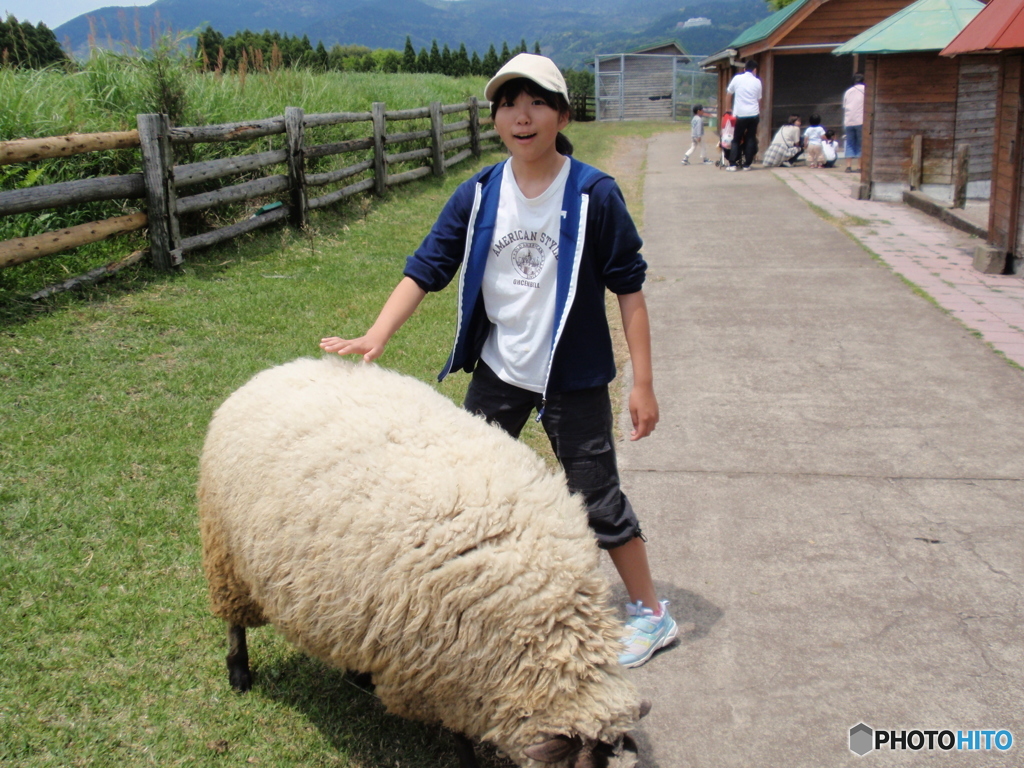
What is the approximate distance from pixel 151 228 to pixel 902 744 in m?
6.86

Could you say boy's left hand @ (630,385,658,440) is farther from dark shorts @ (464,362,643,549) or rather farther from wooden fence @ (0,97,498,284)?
wooden fence @ (0,97,498,284)

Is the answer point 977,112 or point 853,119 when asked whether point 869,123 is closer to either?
point 977,112

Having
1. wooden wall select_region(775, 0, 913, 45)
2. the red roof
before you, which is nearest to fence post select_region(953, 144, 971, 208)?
the red roof

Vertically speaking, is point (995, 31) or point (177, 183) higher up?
point (995, 31)

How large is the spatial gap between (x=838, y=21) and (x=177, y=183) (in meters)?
17.4

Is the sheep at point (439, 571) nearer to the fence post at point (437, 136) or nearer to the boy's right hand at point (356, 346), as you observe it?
the boy's right hand at point (356, 346)

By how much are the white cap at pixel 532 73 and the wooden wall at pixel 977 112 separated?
1194cm

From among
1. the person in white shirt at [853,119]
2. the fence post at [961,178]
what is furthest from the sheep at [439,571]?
the person in white shirt at [853,119]

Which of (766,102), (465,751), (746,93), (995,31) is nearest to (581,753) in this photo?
(465,751)

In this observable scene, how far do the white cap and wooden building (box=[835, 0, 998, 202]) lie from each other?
1151 cm

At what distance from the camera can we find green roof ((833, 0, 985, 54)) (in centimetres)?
1213

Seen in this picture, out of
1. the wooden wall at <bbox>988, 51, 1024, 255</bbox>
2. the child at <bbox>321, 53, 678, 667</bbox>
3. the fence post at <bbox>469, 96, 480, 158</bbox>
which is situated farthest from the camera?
the fence post at <bbox>469, 96, 480, 158</bbox>

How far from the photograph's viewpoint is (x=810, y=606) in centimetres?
322

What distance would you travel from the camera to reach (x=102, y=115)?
8.29 m
